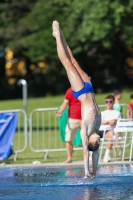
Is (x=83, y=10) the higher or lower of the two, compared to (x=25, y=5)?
lower

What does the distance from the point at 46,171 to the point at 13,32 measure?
107 feet

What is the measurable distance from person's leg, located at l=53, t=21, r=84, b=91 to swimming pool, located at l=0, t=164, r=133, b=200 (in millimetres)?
1497

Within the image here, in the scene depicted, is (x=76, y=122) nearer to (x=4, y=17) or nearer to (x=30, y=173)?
(x=30, y=173)

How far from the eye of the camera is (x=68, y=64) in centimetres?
1155

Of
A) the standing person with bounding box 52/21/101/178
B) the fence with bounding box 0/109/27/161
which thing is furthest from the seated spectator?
the standing person with bounding box 52/21/101/178

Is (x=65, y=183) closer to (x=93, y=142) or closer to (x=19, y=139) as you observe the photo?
(x=93, y=142)

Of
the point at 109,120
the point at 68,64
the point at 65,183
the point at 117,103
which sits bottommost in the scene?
the point at 65,183

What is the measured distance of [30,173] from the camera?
12.8m

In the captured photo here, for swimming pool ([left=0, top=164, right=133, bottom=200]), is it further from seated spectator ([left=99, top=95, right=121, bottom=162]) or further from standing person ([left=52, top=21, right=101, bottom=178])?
seated spectator ([left=99, top=95, right=121, bottom=162])

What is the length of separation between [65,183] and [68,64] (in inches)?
76.4

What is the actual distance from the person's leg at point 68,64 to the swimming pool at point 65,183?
150 cm

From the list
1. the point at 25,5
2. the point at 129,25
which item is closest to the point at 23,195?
the point at 129,25

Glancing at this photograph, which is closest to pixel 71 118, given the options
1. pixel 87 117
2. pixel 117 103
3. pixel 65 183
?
pixel 117 103

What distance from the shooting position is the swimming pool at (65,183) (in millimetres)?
9750
